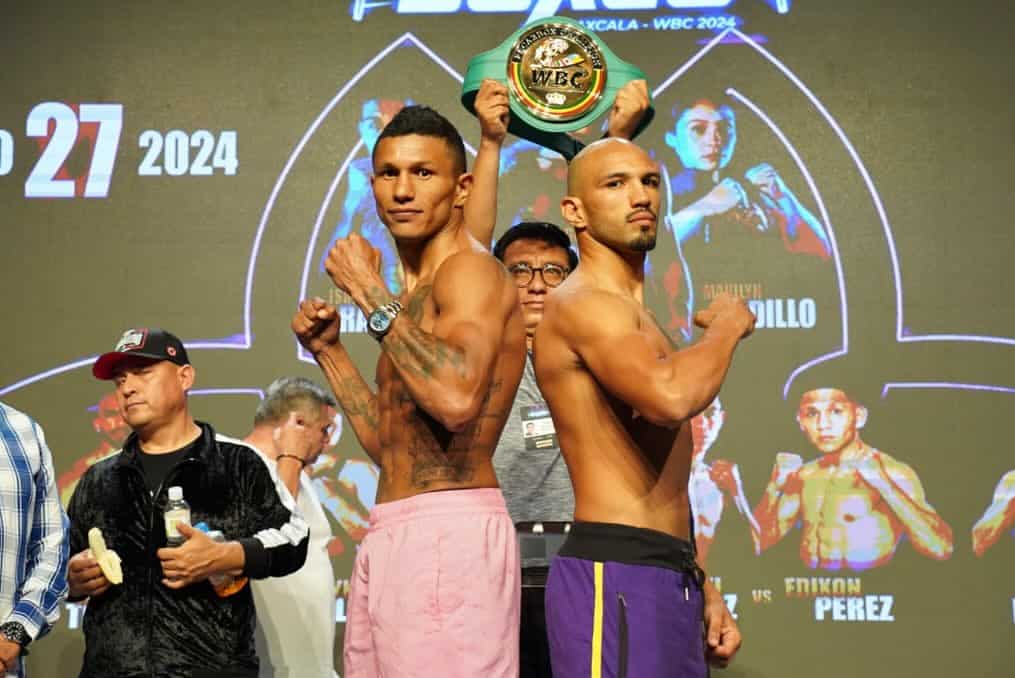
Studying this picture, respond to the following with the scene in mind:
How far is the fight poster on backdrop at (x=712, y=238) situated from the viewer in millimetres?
5164

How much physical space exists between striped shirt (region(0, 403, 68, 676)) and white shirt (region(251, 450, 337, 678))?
116 centimetres

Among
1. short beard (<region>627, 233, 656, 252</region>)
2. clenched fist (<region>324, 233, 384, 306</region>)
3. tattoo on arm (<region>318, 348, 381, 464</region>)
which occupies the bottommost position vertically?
tattoo on arm (<region>318, 348, 381, 464</region>)

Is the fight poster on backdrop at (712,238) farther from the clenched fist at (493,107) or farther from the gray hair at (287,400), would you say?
the clenched fist at (493,107)

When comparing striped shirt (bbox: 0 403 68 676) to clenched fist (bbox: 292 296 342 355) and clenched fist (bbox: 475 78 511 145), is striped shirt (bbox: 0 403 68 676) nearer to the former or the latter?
clenched fist (bbox: 292 296 342 355)

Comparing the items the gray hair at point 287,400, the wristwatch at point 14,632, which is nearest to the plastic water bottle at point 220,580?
the wristwatch at point 14,632

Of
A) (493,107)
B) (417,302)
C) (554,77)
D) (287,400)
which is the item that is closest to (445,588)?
(417,302)

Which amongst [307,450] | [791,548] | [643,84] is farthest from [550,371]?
[791,548]

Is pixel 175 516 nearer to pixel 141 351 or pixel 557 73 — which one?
pixel 141 351

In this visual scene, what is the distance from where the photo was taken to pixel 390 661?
8.19ft

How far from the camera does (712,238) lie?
5.30 m

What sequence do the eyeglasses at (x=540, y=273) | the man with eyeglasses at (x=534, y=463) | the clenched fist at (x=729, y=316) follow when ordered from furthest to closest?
the eyeglasses at (x=540, y=273)
the man with eyeglasses at (x=534, y=463)
the clenched fist at (x=729, y=316)

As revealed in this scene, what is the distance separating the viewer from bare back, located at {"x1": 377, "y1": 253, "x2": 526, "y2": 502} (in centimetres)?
256

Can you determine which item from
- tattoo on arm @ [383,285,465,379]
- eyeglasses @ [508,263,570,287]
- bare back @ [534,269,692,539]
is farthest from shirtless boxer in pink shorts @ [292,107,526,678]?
eyeglasses @ [508,263,570,287]

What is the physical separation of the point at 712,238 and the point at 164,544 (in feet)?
9.20
